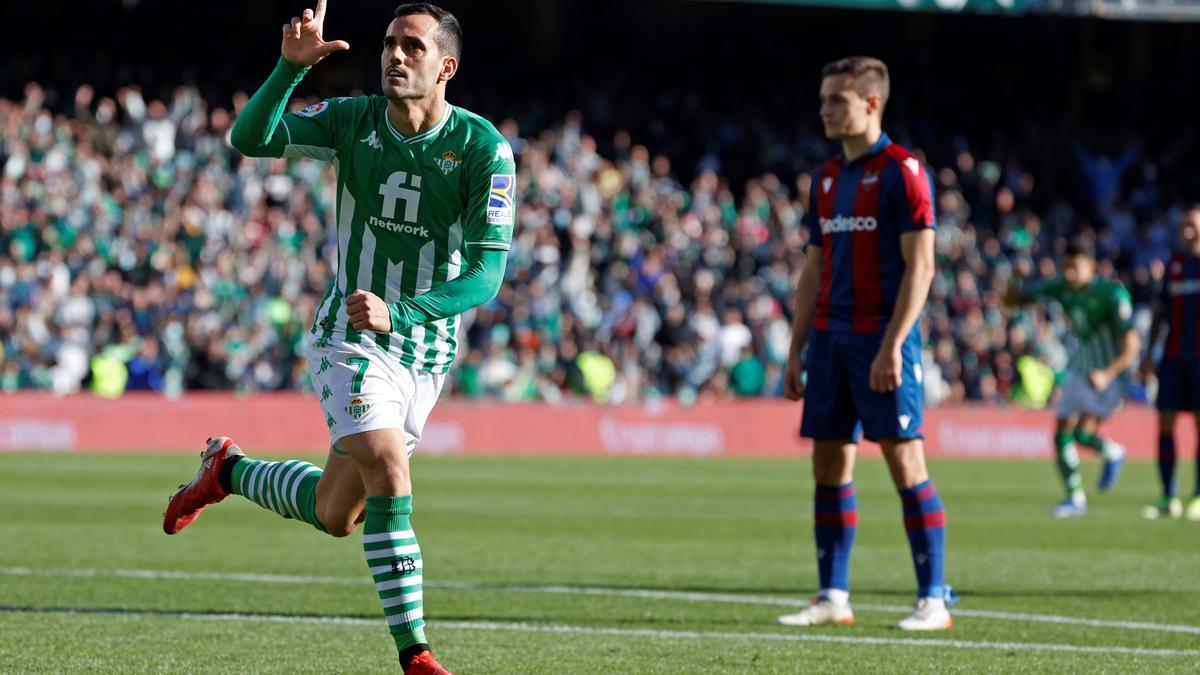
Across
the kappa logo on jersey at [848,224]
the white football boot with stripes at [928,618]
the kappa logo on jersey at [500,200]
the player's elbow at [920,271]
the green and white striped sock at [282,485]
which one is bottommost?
the white football boot with stripes at [928,618]

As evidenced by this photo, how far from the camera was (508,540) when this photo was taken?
12.4 metres

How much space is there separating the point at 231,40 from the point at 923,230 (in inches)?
1068

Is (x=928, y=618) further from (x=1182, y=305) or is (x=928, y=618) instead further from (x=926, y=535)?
(x=1182, y=305)

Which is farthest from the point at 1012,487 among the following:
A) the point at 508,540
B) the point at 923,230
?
the point at 923,230

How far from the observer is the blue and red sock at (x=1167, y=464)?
15.4 m

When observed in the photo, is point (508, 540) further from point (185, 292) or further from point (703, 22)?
point (703, 22)

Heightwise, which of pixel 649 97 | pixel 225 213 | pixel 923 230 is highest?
pixel 649 97

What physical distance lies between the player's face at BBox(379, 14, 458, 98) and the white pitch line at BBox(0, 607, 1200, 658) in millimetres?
2502

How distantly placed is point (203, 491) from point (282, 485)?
21.5 inches

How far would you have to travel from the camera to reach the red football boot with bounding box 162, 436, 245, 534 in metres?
7.00

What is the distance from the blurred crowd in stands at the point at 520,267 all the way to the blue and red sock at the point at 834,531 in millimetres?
17280

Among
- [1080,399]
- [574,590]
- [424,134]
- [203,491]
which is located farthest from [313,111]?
[1080,399]

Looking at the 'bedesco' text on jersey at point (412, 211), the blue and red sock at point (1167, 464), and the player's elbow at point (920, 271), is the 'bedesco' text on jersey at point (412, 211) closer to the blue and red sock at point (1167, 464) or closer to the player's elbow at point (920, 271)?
the player's elbow at point (920, 271)

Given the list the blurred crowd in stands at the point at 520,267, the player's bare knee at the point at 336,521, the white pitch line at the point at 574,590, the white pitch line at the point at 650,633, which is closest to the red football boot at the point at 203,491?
the player's bare knee at the point at 336,521
